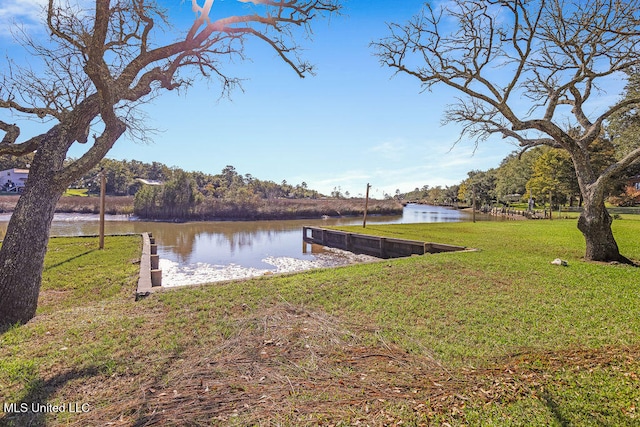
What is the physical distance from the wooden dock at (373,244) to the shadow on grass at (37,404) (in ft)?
33.6

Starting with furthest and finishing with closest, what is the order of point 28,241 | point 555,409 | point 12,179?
point 12,179, point 28,241, point 555,409

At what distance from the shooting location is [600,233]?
25.6 feet

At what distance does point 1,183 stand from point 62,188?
79143 mm

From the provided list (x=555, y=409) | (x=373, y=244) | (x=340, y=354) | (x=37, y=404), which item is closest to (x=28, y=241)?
(x=37, y=404)

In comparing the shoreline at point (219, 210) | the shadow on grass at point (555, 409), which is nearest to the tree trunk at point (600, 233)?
the shadow on grass at point (555, 409)

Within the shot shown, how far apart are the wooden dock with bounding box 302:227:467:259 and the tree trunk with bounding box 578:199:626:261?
327cm

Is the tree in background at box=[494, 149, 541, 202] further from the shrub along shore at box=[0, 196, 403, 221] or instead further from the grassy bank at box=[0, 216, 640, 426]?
the grassy bank at box=[0, 216, 640, 426]

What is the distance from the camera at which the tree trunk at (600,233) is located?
7.75 m

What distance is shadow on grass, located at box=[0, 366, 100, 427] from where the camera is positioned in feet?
7.55

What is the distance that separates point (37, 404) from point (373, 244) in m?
13.4

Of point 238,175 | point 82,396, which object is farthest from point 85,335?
point 238,175

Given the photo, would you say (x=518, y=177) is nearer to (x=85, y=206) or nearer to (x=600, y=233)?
(x=600, y=233)

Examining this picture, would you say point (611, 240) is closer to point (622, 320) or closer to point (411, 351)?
point (622, 320)

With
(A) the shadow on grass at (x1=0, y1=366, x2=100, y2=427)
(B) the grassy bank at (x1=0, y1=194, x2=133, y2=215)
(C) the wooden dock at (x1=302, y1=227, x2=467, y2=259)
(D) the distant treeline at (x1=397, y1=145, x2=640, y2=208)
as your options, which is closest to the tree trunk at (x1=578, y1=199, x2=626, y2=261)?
(C) the wooden dock at (x1=302, y1=227, x2=467, y2=259)
